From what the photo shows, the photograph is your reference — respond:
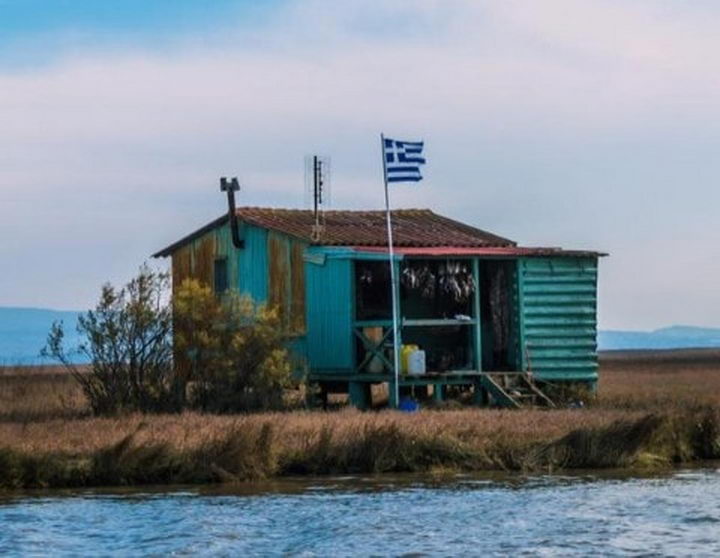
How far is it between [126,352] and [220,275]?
295 inches

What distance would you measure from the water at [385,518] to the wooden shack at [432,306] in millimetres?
11286

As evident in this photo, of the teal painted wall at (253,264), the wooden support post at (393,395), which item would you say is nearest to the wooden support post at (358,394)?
the wooden support post at (393,395)

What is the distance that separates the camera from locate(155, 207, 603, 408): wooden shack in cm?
3912

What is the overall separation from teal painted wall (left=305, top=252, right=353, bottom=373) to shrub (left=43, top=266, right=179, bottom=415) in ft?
14.3

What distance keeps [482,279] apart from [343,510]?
1742cm

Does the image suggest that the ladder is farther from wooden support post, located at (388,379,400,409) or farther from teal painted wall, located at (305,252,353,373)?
teal painted wall, located at (305,252,353,373)

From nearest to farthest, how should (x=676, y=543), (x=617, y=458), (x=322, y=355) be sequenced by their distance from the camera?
1. (x=676, y=543)
2. (x=617, y=458)
3. (x=322, y=355)

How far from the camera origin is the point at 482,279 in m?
41.4

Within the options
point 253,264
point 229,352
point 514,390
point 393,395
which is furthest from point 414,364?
point 253,264

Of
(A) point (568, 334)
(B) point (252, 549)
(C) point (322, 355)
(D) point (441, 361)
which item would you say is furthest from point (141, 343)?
(B) point (252, 549)

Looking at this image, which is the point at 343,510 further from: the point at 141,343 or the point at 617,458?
the point at 141,343

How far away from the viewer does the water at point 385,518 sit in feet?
71.6

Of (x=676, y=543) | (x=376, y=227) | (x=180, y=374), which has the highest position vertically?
(x=376, y=227)

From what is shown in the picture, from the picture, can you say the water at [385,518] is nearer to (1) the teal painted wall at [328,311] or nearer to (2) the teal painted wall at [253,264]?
(1) the teal painted wall at [328,311]
